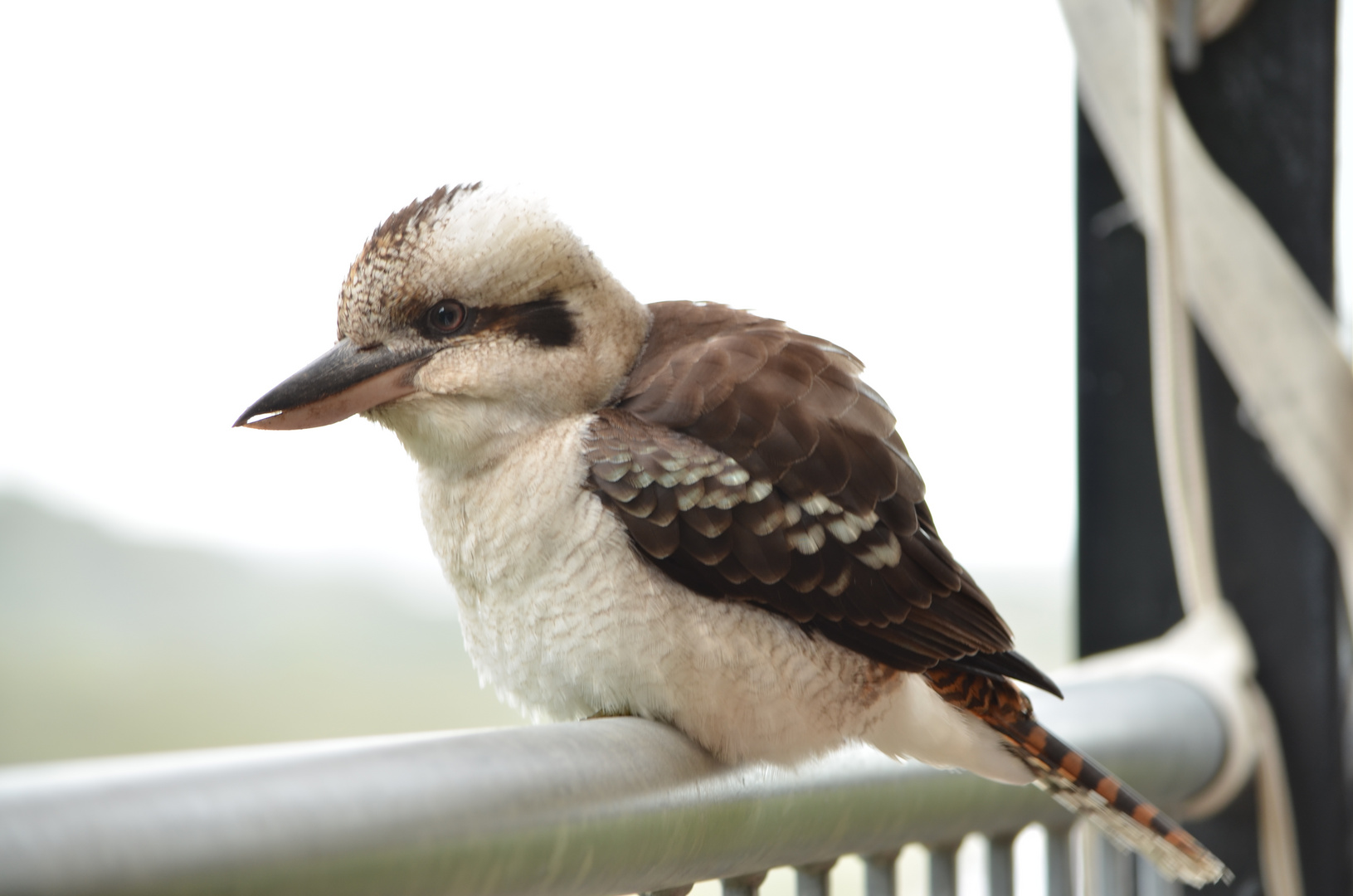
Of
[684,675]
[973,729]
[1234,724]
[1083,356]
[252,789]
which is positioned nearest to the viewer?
[252,789]

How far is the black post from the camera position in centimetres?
116

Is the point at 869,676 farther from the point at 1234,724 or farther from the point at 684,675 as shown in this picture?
the point at 1234,724

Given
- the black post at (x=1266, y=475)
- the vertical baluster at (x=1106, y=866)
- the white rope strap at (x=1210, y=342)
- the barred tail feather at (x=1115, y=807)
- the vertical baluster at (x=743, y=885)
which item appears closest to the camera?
the vertical baluster at (x=743, y=885)

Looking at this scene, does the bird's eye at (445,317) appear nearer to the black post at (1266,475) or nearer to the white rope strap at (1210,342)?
the white rope strap at (1210,342)

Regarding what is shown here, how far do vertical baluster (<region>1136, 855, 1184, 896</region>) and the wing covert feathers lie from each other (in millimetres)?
130

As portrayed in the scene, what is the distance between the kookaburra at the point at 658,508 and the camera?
669 mm

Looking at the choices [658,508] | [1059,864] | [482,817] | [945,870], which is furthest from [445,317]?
[1059,864]

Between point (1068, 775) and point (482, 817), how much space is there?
444 mm

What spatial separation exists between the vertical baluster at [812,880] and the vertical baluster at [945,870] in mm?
93

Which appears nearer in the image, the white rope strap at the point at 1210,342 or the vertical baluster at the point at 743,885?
the vertical baluster at the point at 743,885

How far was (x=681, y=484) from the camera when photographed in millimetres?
669

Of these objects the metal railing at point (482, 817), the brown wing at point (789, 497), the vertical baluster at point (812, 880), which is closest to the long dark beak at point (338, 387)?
the brown wing at point (789, 497)

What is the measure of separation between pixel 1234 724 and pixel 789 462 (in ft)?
1.72

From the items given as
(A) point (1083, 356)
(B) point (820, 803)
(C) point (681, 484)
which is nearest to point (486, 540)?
(C) point (681, 484)
